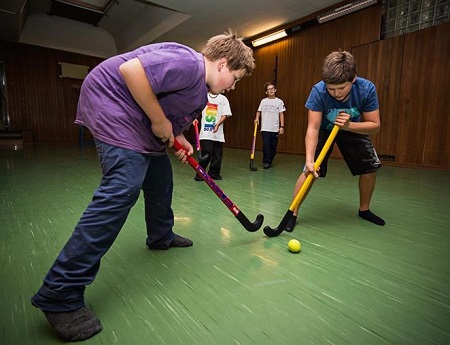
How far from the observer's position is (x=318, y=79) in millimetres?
6324

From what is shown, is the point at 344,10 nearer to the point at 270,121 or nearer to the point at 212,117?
the point at 270,121

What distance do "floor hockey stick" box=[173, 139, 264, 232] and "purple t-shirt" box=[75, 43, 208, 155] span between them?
26cm

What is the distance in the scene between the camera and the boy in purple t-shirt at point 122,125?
888 millimetres

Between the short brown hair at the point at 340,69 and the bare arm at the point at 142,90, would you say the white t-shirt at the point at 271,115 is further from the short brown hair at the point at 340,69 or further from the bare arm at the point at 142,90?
the bare arm at the point at 142,90

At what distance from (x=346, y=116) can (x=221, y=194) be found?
2.92 feet

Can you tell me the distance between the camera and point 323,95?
Answer: 5.99 ft

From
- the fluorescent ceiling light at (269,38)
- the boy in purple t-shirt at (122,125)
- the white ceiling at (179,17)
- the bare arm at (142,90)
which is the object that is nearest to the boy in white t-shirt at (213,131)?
the boy in purple t-shirt at (122,125)

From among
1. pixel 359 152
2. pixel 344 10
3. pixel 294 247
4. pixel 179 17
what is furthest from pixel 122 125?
pixel 179 17

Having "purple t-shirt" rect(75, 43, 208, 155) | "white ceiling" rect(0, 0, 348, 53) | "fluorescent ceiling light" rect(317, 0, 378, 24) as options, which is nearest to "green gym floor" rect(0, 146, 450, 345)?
"purple t-shirt" rect(75, 43, 208, 155)

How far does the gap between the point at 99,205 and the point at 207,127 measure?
266 centimetres

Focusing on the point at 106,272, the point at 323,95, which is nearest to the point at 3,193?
the point at 106,272

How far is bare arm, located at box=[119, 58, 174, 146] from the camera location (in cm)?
91

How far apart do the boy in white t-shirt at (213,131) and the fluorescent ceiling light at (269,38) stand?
433cm

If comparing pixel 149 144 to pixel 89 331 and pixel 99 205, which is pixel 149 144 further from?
pixel 89 331
